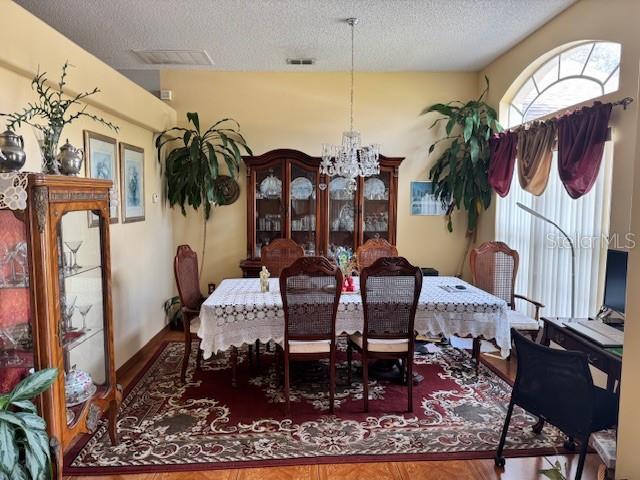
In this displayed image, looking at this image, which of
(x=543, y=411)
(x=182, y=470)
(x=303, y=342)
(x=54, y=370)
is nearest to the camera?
(x=54, y=370)

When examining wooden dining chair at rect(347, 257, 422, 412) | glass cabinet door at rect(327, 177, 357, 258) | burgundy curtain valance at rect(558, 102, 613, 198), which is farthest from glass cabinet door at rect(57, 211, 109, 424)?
burgundy curtain valance at rect(558, 102, 613, 198)

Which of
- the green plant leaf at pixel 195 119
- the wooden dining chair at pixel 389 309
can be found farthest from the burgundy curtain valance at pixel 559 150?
the green plant leaf at pixel 195 119

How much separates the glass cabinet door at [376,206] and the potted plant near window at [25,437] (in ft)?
11.8

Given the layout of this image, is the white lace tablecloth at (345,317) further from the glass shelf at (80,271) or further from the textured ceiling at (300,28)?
the textured ceiling at (300,28)

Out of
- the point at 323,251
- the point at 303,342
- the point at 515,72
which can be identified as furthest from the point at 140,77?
the point at 515,72

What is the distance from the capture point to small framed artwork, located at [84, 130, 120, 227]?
3125mm

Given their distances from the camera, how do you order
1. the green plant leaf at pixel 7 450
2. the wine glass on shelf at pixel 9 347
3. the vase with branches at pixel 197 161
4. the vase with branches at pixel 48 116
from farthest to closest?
the vase with branches at pixel 197 161, the vase with branches at pixel 48 116, the wine glass on shelf at pixel 9 347, the green plant leaf at pixel 7 450

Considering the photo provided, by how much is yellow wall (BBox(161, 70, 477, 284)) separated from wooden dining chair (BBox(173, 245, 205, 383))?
137cm

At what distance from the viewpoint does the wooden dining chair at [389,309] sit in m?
2.76

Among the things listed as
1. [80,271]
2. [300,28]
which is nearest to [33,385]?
[80,271]

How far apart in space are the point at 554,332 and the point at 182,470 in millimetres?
2410

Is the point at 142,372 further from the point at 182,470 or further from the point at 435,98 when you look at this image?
the point at 435,98

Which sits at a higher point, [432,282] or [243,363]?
[432,282]

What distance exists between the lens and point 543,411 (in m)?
2.14
